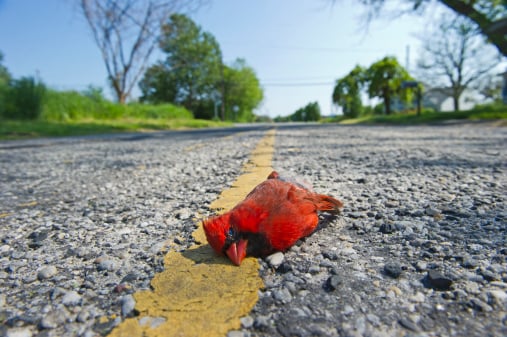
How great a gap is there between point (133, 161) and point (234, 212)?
3148 mm

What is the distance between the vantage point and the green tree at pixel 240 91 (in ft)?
156

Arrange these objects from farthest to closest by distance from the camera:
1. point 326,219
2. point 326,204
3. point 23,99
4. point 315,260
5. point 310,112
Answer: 1. point 310,112
2. point 23,99
3. point 326,219
4. point 326,204
5. point 315,260

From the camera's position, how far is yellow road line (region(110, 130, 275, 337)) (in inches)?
27.9

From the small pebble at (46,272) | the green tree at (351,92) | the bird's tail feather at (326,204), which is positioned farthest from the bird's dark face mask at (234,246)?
the green tree at (351,92)

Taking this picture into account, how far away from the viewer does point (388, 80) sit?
3114 centimetres

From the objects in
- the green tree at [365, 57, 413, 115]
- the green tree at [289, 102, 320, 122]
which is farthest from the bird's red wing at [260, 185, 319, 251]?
the green tree at [289, 102, 320, 122]

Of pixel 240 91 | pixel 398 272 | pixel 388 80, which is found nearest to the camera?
pixel 398 272

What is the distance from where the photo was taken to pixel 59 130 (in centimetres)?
949

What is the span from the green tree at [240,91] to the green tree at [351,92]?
13513 millimetres

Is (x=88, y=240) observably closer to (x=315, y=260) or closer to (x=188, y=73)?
(x=315, y=260)

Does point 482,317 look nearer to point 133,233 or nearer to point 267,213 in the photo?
point 267,213

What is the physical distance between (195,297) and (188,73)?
1726 inches

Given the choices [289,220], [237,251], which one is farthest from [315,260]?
[237,251]

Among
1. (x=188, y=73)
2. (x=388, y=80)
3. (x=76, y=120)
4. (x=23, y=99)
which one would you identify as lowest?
(x=76, y=120)
